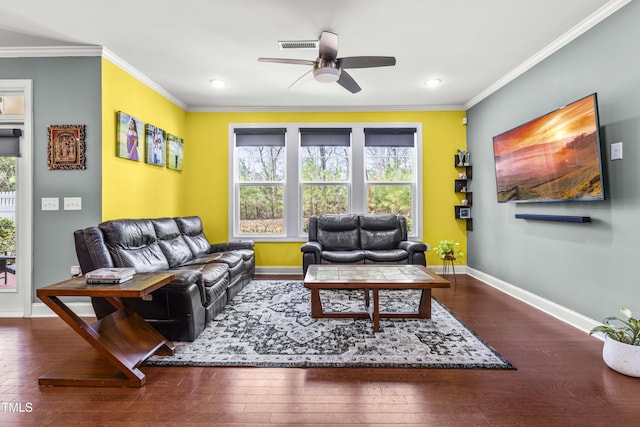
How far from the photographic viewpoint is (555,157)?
2.97 m

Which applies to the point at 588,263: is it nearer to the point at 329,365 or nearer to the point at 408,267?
the point at 408,267

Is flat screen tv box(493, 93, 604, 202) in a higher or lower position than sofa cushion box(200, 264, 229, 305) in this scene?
higher

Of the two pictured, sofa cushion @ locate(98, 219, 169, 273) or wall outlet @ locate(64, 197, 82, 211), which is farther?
wall outlet @ locate(64, 197, 82, 211)

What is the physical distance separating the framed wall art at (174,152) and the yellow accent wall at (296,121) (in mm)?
246

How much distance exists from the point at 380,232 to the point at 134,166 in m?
3.39

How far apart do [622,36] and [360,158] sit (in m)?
3.23

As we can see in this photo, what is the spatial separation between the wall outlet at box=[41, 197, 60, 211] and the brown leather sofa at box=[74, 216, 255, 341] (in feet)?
2.55

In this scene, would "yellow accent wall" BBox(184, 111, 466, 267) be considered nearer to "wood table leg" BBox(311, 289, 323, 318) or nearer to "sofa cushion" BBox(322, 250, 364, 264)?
"sofa cushion" BBox(322, 250, 364, 264)

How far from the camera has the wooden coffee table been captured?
268cm

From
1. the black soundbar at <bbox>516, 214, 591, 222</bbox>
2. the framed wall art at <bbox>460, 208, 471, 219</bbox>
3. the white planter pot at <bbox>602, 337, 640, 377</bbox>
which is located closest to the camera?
the white planter pot at <bbox>602, 337, 640, 377</bbox>

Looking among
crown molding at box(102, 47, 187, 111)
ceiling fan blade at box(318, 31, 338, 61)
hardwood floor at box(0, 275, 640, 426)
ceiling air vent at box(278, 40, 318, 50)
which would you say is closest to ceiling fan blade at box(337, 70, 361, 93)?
ceiling fan blade at box(318, 31, 338, 61)

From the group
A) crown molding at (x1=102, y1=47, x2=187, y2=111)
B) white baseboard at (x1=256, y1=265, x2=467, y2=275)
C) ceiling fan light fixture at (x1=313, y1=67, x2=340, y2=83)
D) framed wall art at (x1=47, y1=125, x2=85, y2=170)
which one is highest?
crown molding at (x1=102, y1=47, x2=187, y2=111)

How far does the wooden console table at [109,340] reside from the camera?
192 cm

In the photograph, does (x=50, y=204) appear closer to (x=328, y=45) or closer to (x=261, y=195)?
(x=261, y=195)
